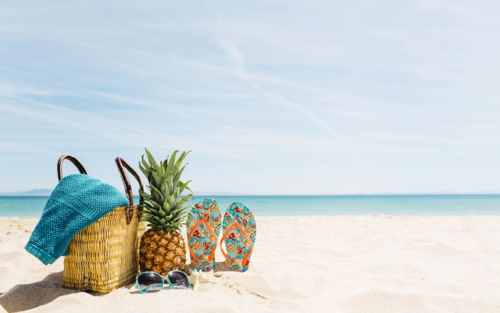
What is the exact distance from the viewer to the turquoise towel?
2.43 metres

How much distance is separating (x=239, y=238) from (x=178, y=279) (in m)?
0.79

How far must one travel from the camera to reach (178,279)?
9.19 feet

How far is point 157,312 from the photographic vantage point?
217 cm

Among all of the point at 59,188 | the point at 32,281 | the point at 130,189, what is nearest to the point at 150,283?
the point at 130,189

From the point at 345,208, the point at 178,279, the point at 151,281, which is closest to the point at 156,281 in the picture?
the point at 151,281

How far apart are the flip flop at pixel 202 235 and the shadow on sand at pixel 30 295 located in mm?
988

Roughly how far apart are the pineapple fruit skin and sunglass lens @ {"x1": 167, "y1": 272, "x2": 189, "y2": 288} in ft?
0.67

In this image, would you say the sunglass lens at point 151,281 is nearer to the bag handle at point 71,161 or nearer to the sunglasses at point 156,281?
the sunglasses at point 156,281

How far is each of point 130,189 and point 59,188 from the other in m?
Answer: 0.53

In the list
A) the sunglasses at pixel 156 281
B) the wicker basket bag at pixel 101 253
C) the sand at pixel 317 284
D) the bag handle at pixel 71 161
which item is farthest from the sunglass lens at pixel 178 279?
the bag handle at pixel 71 161

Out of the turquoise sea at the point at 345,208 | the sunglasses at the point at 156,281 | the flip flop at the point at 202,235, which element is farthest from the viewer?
the turquoise sea at the point at 345,208

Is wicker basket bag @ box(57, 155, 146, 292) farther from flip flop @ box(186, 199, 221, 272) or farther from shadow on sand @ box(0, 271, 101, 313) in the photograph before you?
flip flop @ box(186, 199, 221, 272)

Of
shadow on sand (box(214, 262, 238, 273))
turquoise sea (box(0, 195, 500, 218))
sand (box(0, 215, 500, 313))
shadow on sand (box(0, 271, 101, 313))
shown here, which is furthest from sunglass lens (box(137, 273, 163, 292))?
turquoise sea (box(0, 195, 500, 218))

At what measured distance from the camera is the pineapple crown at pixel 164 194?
3.04 metres
